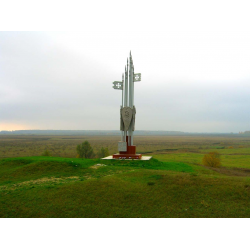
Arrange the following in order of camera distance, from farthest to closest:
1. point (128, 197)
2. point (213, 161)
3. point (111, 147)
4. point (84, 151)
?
point (111, 147) → point (84, 151) → point (213, 161) → point (128, 197)

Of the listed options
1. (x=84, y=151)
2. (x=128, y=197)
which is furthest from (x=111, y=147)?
(x=128, y=197)

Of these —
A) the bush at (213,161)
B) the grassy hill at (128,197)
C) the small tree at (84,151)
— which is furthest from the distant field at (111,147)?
the grassy hill at (128,197)

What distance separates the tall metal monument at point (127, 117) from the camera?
63.1 feet

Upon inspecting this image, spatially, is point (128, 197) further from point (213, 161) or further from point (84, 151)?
point (84, 151)

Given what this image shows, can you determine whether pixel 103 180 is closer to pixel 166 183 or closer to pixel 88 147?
pixel 166 183

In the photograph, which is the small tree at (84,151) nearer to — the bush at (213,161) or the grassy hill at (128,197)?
the bush at (213,161)

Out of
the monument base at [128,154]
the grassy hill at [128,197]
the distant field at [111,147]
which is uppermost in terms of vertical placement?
the monument base at [128,154]

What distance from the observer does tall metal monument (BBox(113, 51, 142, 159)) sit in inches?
757

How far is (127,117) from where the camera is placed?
19578 mm

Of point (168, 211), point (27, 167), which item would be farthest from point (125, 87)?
point (168, 211)

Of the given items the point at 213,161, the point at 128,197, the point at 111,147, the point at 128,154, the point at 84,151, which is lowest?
→ the point at 111,147

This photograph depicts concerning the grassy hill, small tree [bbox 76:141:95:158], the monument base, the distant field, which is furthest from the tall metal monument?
the distant field

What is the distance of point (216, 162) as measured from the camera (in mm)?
22875
